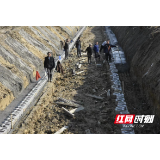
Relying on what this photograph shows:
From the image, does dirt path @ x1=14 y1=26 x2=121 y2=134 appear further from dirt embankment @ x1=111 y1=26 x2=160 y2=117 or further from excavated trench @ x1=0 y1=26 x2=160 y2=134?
dirt embankment @ x1=111 y1=26 x2=160 y2=117

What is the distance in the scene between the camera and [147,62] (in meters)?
12.7

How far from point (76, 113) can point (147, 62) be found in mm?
4464

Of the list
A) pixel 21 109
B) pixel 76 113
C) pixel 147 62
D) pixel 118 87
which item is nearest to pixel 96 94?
pixel 118 87

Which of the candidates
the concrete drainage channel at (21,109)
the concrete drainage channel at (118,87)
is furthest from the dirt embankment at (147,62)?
the concrete drainage channel at (21,109)

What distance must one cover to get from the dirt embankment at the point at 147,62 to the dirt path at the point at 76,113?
156cm

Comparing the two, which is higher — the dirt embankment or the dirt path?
the dirt embankment

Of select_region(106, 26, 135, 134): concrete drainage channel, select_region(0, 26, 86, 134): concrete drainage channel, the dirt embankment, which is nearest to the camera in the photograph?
select_region(106, 26, 135, 134): concrete drainage channel

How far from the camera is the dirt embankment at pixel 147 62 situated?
10190mm

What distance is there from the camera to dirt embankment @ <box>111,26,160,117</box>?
33.4 ft

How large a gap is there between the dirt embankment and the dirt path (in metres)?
1.56

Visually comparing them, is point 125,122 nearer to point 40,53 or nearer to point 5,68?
point 5,68

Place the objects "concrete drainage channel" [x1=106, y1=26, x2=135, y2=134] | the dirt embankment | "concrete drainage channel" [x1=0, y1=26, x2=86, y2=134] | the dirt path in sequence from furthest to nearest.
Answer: the dirt embankment < the dirt path < "concrete drainage channel" [x1=0, y1=26, x2=86, y2=134] < "concrete drainage channel" [x1=106, y1=26, x2=135, y2=134]

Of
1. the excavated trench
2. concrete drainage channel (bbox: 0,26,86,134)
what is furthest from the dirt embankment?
concrete drainage channel (bbox: 0,26,86,134)

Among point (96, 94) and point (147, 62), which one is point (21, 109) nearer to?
point (96, 94)
